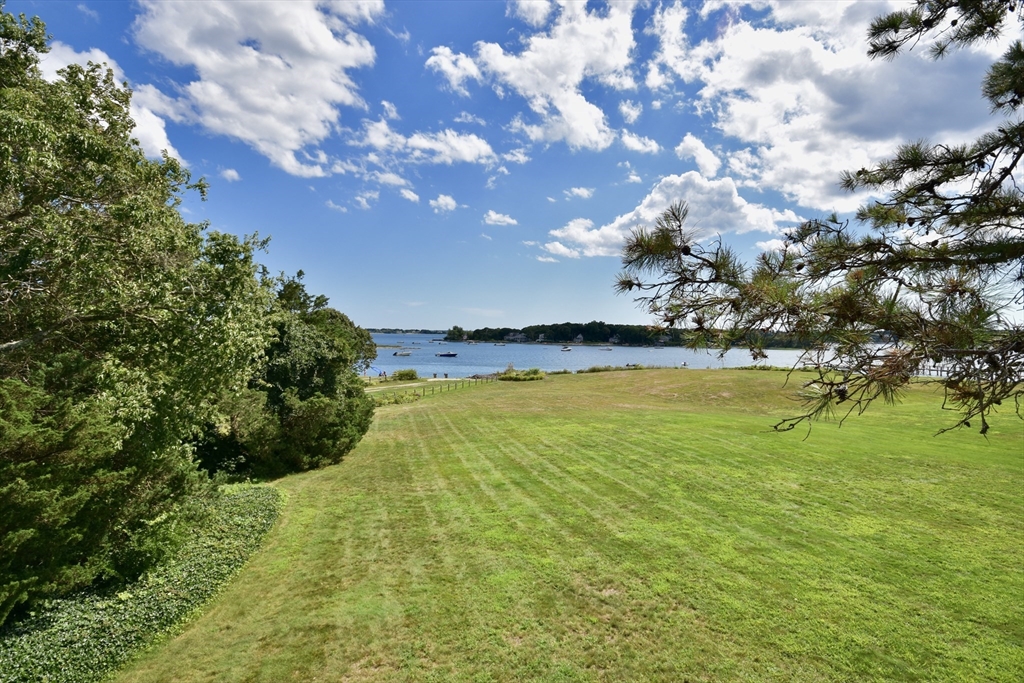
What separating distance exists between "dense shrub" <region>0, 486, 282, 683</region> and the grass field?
0.39 meters

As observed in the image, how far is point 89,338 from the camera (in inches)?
358

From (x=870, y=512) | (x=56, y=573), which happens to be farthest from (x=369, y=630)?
(x=870, y=512)

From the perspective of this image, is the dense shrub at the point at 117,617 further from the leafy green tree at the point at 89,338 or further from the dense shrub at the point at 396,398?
the dense shrub at the point at 396,398

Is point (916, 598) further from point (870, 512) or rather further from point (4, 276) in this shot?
point (4, 276)

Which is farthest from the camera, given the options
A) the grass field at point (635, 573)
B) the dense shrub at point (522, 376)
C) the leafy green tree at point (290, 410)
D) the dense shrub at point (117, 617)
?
the dense shrub at point (522, 376)

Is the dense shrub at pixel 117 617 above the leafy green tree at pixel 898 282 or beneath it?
beneath

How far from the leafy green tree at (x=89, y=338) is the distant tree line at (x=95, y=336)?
0.03m

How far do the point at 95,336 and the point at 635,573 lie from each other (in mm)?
11942

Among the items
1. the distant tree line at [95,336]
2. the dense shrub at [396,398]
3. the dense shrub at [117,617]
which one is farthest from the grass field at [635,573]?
the dense shrub at [396,398]

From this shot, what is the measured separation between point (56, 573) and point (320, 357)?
9.22 meters

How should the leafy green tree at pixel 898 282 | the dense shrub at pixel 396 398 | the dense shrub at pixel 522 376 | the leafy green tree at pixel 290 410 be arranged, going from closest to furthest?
the leafy green tree at pixel 898 282 → the leafy green tree at pixel 290 410 → the dense shrub at pixel 396 398 → the dense shrub at pixel 522 376

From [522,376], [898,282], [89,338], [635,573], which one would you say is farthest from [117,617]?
[522,376]

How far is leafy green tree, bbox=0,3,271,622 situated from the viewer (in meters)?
5.74

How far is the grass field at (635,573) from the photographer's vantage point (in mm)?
5695
